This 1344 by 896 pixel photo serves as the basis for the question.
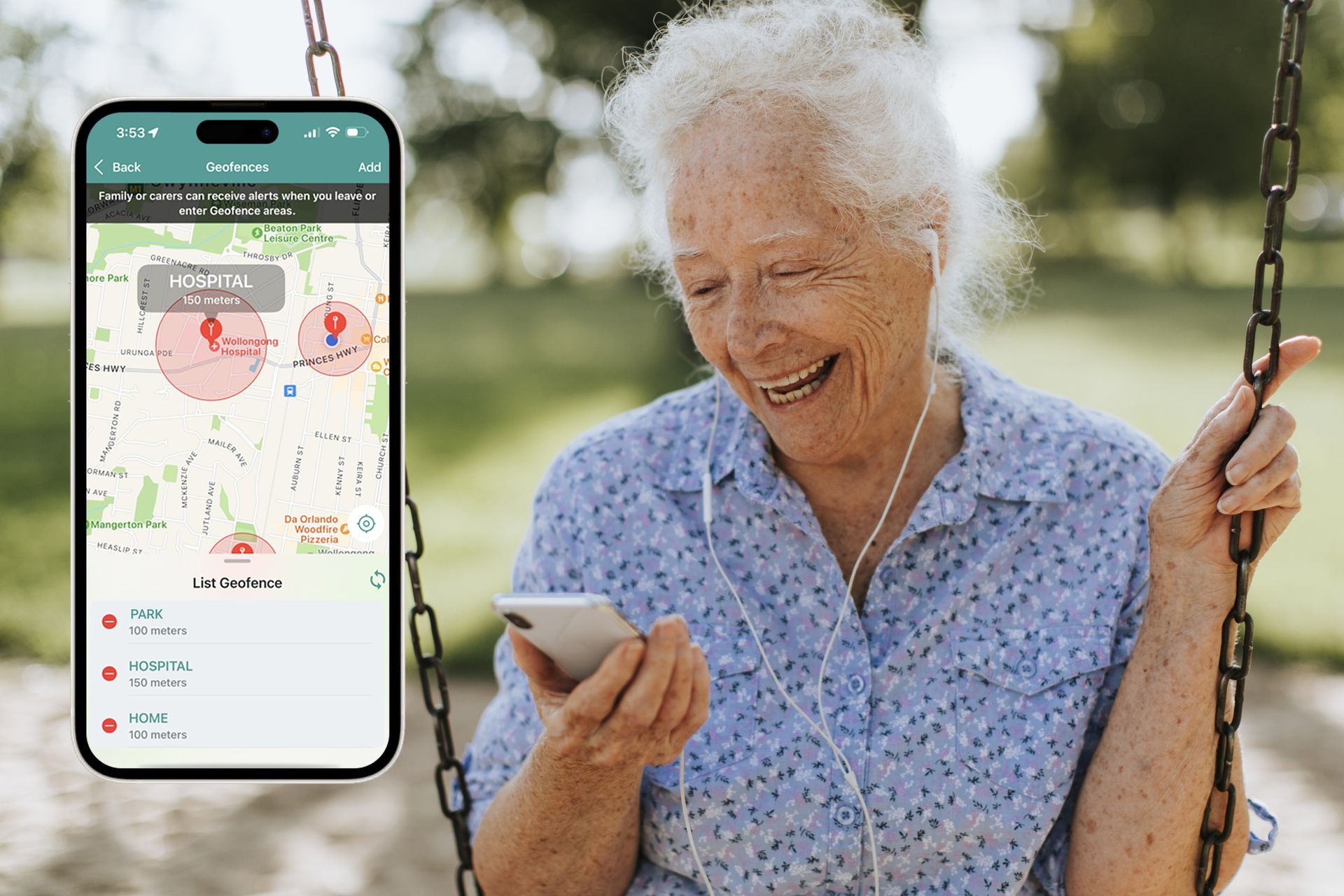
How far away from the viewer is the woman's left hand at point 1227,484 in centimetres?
192

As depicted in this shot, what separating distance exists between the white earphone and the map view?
31.2 inches

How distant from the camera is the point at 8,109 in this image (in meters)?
9.45

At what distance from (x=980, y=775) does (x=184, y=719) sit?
4.29 feet

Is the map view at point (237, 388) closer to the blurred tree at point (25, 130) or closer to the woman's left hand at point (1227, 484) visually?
the woman's left hand at point (1227, 484)

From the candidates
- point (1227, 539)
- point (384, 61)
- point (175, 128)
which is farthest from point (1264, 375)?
point (384, 61)

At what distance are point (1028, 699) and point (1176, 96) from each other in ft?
109

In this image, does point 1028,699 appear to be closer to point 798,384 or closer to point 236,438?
point 798,384

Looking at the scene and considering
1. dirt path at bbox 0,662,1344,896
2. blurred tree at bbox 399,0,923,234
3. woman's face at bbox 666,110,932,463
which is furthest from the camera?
blurred tree at bbox 399,0,923,234

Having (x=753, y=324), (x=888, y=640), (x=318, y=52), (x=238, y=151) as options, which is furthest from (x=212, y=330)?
(x=888, y=640)

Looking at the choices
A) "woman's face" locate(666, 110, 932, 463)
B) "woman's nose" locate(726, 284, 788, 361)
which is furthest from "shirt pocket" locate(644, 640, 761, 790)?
"woman's nose" locate(726, 284, 788, 361)

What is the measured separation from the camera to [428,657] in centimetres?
200

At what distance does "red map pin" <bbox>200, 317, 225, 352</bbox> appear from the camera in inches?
66.3

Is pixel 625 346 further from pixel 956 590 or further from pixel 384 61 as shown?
pixel 956 590

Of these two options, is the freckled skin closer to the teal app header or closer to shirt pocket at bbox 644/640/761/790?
shirt pocket at bbox 644/640/761/790
